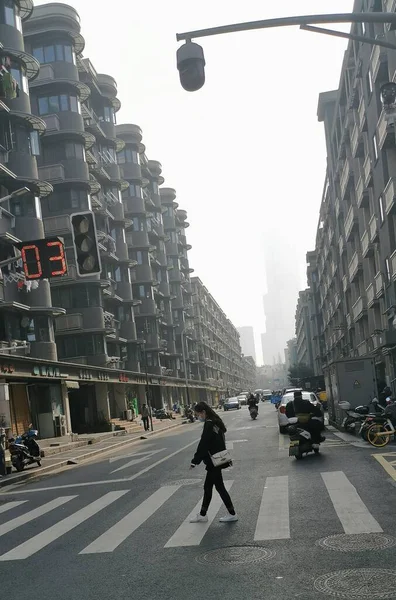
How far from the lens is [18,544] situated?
388 inches

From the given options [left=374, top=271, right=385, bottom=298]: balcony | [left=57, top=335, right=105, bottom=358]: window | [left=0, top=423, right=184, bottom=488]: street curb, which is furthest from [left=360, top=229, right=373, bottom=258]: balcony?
[left=57, top=335, right=105, bottom=358]: window

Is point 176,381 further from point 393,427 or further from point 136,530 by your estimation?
point 136,530

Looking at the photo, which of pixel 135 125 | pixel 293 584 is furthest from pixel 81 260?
pixel 135 125

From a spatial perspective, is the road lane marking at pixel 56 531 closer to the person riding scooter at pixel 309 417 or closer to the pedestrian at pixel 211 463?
the pedestrian at pixel 211 463

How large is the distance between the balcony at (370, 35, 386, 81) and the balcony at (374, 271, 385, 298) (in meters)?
10.6

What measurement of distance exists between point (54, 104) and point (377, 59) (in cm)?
2519

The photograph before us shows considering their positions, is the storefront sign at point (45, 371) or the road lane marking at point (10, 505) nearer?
the road lane marking at point (10, 505)

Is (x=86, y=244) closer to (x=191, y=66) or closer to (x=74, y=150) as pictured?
(x=191, y=66)

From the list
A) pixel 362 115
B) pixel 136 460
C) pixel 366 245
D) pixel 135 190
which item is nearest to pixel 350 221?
pixel 366 245

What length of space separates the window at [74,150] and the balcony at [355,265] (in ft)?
68.3

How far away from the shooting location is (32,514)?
12852 mm

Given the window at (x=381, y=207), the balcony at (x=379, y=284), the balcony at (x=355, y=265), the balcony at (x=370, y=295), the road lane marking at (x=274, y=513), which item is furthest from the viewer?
the balcony at (x=355, y=265)

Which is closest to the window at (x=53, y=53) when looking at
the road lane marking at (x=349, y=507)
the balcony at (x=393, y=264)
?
the balcony at (x=393, y=264)

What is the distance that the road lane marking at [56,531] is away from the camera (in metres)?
9.13
